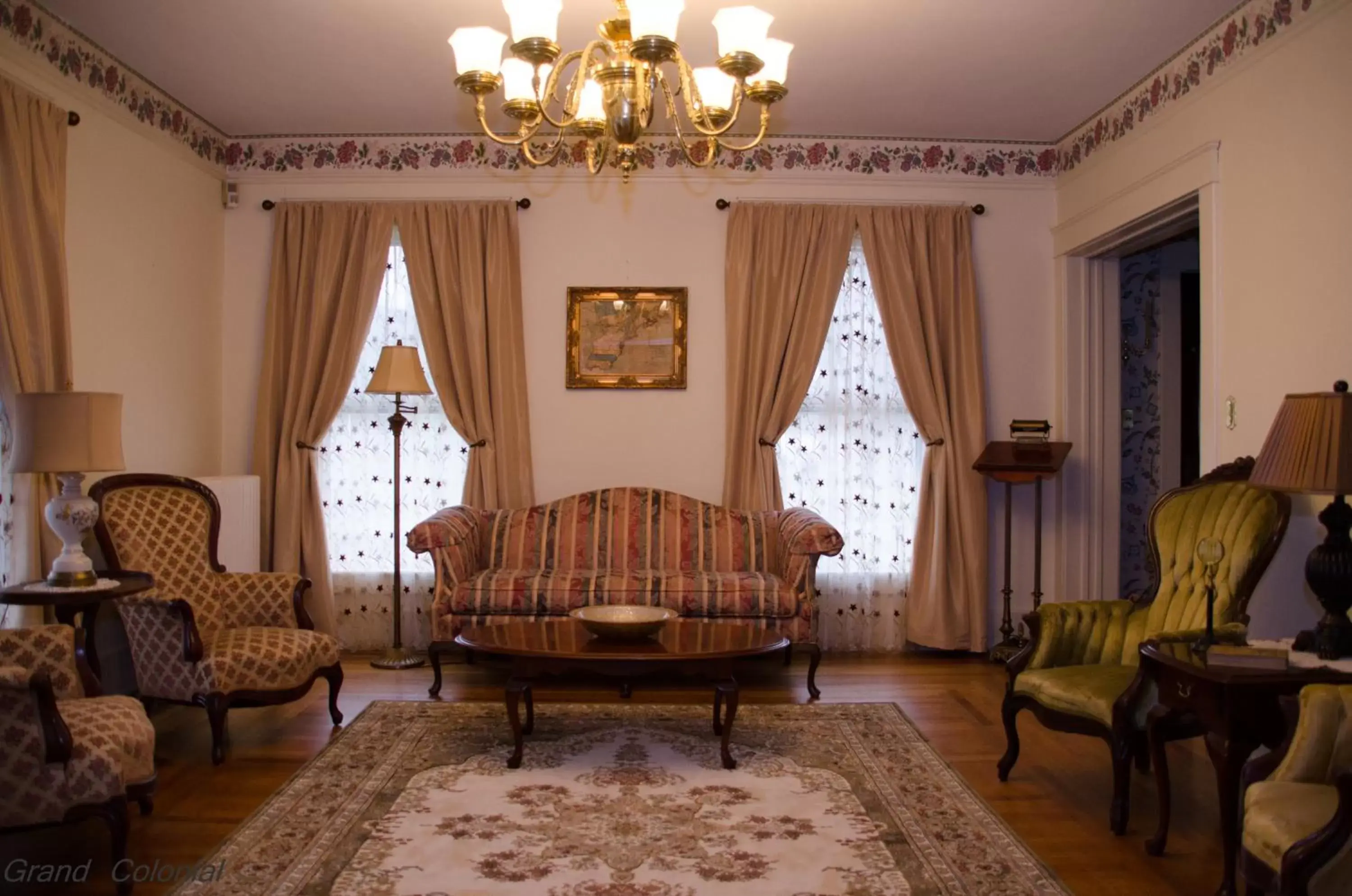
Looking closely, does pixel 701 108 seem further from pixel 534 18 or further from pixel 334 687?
pixel 334 687

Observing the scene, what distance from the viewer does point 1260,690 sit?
2582mm

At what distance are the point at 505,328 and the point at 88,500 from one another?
2.42m

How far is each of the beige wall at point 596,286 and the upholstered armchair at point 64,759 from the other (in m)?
3.03

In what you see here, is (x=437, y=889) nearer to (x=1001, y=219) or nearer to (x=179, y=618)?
(x=179, y=618)

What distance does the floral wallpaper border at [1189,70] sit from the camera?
12.0 feet

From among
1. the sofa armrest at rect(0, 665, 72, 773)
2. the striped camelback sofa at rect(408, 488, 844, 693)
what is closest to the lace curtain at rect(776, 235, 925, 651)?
the striped camelback sofa at rect(408, 488, 844, 693)

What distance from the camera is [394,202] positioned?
18.4 ft

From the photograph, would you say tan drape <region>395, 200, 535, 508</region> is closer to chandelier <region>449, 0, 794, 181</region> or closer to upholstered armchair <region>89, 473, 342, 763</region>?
upholstered armchair <region>89, 473, 342, 763</region>


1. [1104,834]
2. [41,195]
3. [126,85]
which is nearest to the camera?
[1104,834]

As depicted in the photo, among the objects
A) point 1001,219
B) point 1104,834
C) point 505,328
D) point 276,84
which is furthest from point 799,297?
point 1104,834

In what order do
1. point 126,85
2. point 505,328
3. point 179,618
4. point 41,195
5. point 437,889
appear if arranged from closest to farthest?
point 437,889 < point 179,618 < point 41,195 < point 126,85 < point 505,328

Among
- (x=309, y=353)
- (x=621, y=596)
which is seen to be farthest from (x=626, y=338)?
(x=309, y=353)

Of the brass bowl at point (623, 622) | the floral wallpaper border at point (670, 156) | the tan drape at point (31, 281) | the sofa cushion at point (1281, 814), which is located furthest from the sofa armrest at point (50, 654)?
the floral wallpaper border at point (670, 156)

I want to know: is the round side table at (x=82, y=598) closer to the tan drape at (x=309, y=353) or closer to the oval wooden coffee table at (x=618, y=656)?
the oval wooden coffee table at (x=618, y=656)
